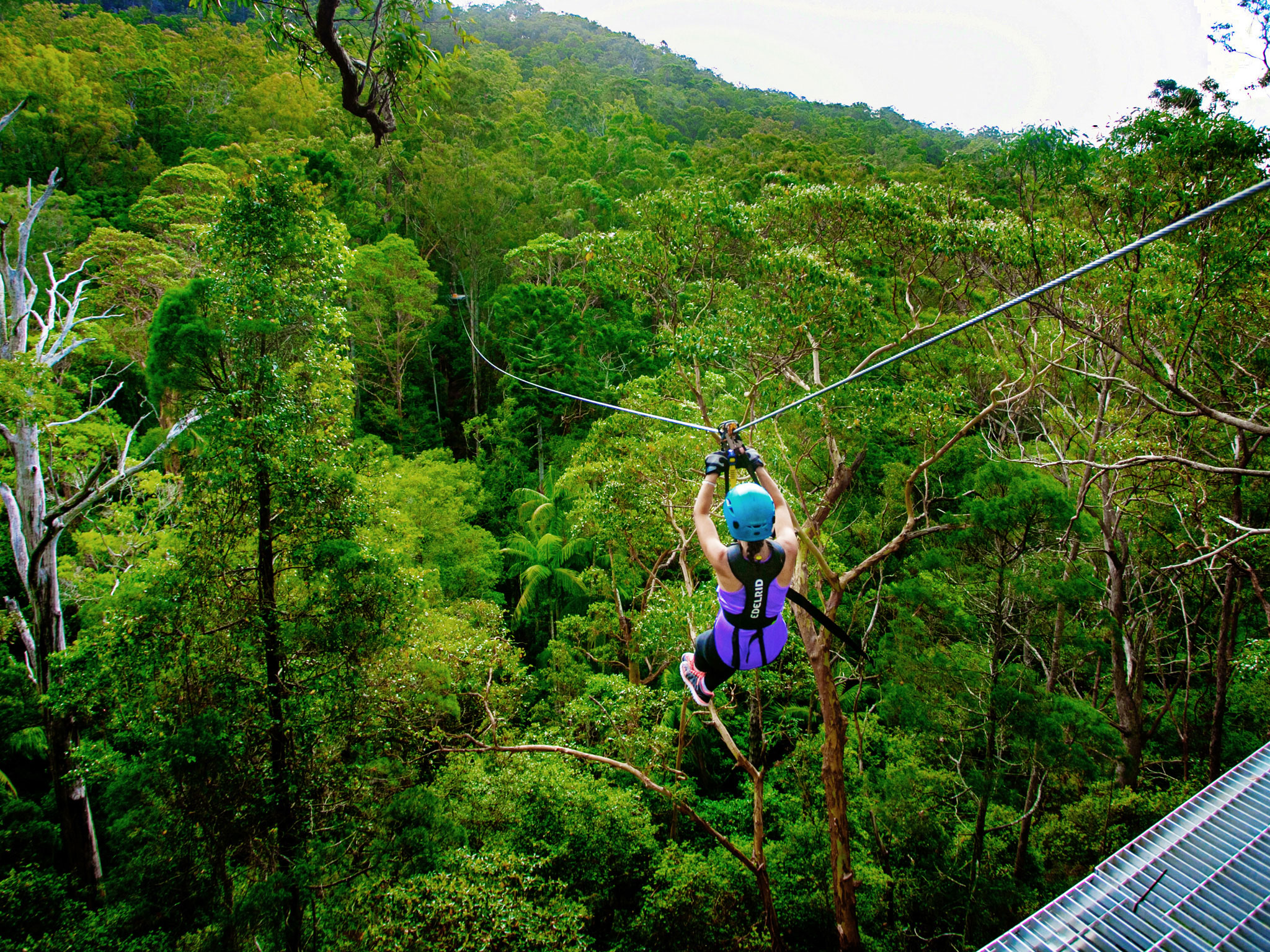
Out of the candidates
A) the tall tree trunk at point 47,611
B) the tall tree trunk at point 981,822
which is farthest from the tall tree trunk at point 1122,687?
the tall tree trunk at point 47,611

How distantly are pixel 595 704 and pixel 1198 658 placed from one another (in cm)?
1061

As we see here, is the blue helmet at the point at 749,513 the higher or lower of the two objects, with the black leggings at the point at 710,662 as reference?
higher

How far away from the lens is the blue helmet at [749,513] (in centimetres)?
281

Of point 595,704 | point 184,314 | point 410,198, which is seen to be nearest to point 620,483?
point 595,704

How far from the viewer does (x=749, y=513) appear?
9.23ft

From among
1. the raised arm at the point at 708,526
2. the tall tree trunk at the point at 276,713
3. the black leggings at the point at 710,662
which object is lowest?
the tall tree trunk at the point at 276,713

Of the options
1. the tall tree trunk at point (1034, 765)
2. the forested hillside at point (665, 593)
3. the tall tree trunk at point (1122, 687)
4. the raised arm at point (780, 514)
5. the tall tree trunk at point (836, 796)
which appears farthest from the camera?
A: the tall tree trunk at point (1122, 687)

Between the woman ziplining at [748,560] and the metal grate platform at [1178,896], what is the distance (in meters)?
1.96

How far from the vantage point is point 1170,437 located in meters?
8.91

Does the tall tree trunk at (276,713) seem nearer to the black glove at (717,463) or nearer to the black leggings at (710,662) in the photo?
the black leggings at (710,662)

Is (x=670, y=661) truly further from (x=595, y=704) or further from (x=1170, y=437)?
(x=1170, y=437)

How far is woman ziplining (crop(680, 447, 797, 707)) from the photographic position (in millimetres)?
2840

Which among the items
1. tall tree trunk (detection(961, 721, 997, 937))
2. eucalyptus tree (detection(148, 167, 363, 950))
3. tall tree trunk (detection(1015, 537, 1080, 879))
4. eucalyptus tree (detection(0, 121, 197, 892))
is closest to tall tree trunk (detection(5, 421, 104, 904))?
eucalyptus tree (detection(0, 121, 197, 892))

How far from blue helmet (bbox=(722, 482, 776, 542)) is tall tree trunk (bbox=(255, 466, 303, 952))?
4577mm
